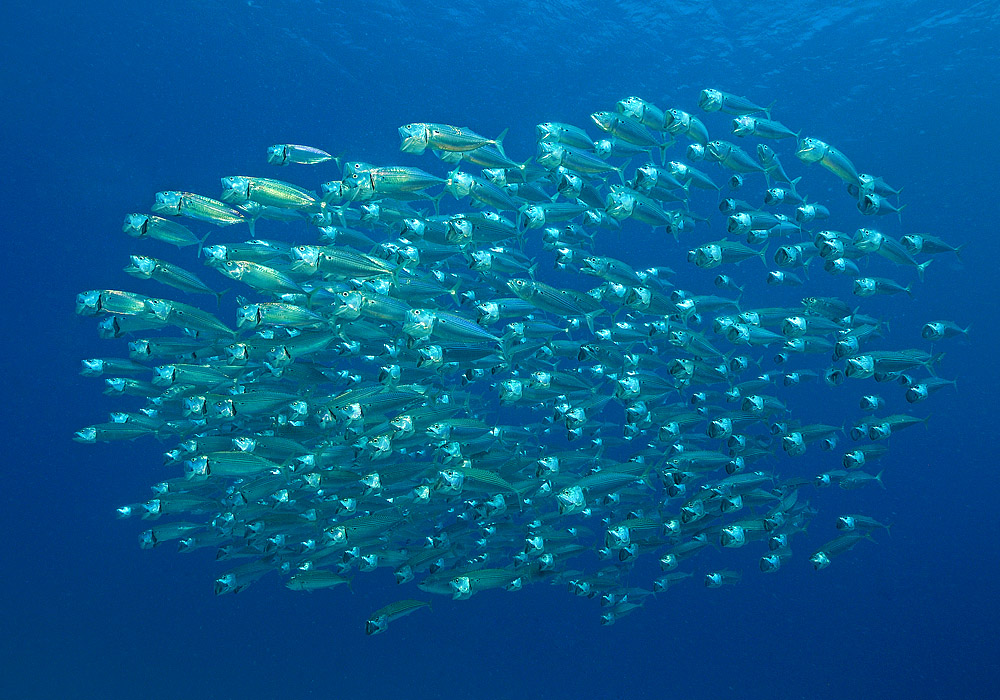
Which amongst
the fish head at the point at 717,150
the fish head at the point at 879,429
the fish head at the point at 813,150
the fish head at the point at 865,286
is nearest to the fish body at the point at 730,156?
the fish head at the point at 717,150

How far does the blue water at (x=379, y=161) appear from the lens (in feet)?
59.5

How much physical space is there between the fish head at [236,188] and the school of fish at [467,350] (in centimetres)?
2

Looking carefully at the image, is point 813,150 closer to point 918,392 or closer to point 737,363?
point 737,363

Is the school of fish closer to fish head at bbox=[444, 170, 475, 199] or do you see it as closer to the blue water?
fish head at bbox=[444, 170, 475, 199]

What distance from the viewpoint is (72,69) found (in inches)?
770

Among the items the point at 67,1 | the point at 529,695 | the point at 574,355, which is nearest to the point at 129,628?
the point at 529,695

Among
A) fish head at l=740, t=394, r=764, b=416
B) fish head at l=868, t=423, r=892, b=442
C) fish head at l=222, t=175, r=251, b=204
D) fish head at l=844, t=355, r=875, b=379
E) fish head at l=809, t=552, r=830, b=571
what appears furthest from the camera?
fish head at l=809, t=552, r=830, b=571

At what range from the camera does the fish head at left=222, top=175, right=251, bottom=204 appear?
486 cm

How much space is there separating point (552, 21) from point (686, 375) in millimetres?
15229

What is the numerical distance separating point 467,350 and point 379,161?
18.0m

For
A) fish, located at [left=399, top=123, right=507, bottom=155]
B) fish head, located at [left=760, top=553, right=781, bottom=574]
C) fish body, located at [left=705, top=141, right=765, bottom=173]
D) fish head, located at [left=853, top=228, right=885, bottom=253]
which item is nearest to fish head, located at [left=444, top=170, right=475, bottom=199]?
fish, located at [left=399, top=123, right=507, bottom=155]

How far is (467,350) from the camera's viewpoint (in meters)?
4.98

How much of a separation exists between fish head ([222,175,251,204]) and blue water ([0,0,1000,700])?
15.2 meters

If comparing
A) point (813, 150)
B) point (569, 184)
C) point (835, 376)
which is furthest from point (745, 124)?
point (835, 376)
